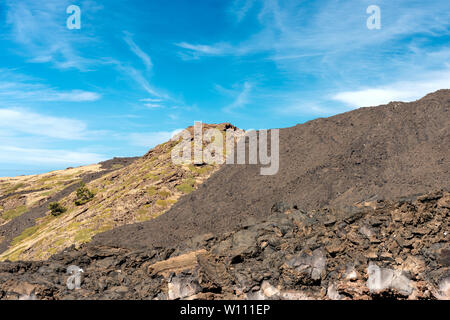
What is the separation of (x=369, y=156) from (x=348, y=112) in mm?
12402

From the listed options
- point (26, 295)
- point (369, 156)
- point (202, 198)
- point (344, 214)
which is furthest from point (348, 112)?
point (26, 295)

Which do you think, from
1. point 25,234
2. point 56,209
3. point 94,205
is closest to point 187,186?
point 94,205

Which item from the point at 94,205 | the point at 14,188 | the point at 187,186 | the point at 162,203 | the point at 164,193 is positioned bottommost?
the point at 94,205

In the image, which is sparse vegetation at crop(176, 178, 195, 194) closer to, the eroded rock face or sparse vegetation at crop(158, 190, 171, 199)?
sparse vegetation at crop(158, 190, 171, 199)

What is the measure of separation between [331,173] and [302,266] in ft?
67.1

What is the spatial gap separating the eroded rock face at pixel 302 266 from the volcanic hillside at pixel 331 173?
20.3 ft

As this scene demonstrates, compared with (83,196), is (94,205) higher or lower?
lower

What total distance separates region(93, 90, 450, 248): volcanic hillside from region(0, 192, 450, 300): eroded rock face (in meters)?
6.19

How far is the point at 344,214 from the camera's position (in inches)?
866

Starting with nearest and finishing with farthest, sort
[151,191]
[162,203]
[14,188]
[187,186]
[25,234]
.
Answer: [162,203], [151,191], [187,186], [25,234], [14,188]

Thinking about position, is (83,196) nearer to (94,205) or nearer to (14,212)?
(94,205)

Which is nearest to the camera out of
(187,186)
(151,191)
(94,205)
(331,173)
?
(331,173)

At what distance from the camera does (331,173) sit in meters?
37.4

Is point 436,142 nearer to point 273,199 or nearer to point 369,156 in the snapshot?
point 369,156
